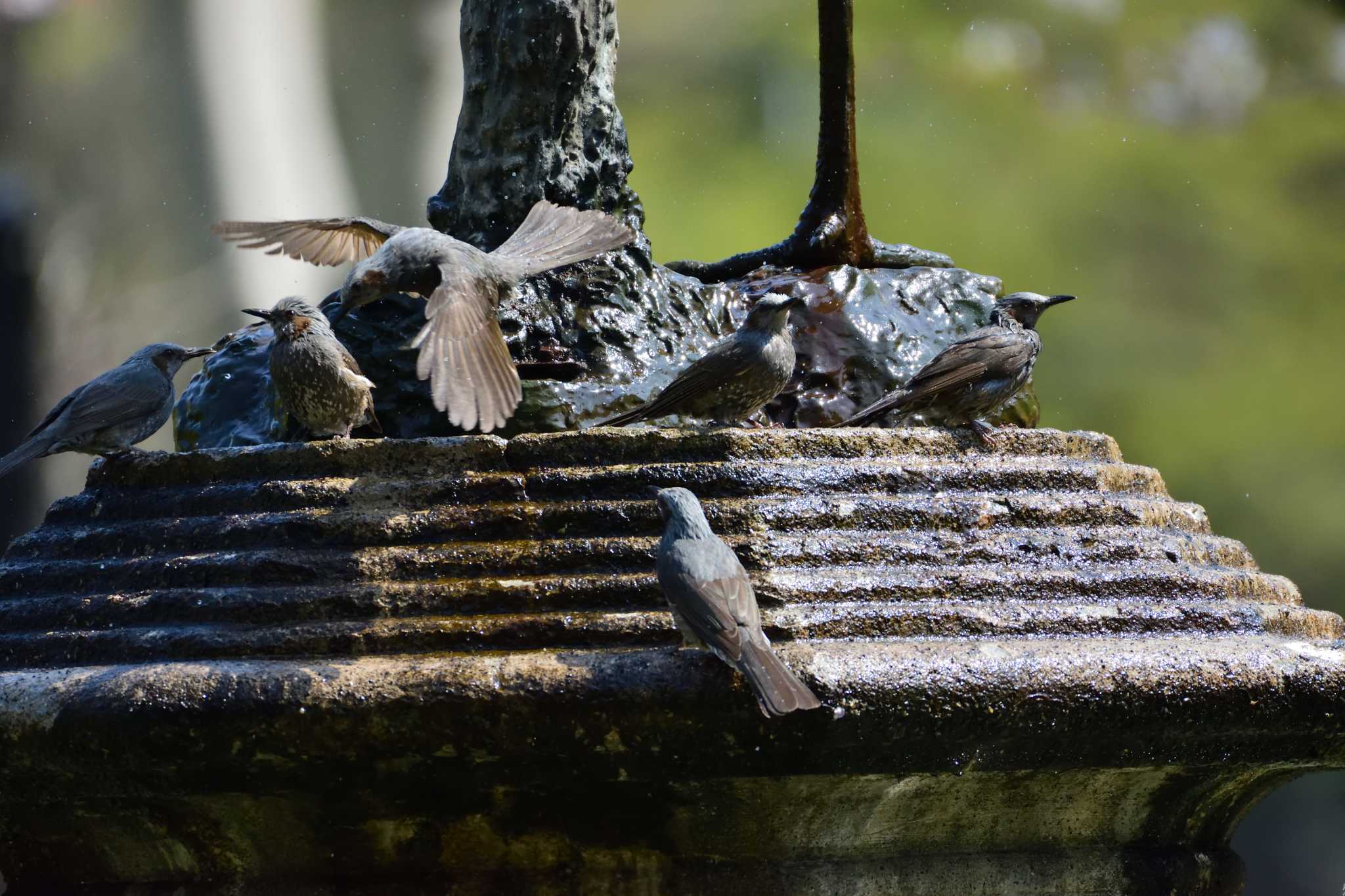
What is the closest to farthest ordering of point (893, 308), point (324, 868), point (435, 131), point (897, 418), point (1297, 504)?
1. point (324, 868)
2. point (897, 418)
3. point (893, 308)
4. point (435, 131)
5. point (1297, 504)

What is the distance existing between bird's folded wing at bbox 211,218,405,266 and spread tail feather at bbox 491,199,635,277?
0.54m

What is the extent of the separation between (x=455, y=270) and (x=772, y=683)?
1.62 meters

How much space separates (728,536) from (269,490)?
41.6 inches

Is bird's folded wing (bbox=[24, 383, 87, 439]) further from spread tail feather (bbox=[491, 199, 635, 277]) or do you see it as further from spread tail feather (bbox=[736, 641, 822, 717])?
spread tail feather (bbox=[736, 641, 822, 717])

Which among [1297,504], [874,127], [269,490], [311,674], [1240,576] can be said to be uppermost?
[874,127]

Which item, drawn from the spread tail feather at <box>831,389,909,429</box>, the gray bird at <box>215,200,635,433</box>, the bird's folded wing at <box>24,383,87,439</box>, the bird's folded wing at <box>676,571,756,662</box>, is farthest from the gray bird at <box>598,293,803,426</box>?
the bird's folded wing at <box>24,383,87,439</box>

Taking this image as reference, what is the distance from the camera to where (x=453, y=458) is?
3.83 metres

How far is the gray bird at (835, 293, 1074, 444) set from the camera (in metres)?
4.52

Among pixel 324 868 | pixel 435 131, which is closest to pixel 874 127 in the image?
pixel 435 131

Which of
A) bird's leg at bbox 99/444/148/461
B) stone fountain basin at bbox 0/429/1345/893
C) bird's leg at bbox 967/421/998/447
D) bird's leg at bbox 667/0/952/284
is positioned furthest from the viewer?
bird's leg at bbox 667/0/952/284

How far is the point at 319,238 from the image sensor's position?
17.4 ft

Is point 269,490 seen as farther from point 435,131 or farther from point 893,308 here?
point 435,131

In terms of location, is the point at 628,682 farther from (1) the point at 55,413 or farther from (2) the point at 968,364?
(1) the point at 55,413

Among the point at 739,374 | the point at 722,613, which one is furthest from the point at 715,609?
the point at 739,374
